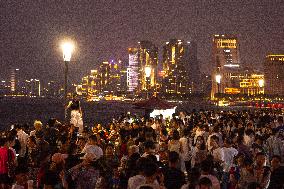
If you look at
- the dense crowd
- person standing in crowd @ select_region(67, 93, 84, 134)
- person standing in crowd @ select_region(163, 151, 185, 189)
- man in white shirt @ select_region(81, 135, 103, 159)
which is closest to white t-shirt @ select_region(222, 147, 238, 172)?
the dense crowd

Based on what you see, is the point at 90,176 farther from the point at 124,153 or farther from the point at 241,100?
the point at 241,100

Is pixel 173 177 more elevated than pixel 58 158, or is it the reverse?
pixel 58 158

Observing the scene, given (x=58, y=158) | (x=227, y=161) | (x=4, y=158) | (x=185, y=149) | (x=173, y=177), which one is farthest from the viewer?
(x=185, y=149)

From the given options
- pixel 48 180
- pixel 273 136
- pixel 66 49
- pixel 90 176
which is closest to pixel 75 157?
pixel 90 176

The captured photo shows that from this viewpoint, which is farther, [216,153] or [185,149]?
[185,149]

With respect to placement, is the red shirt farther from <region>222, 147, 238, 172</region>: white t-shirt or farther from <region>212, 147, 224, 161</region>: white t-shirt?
<region>222, 147, 238, 172</region>: white t-shirt

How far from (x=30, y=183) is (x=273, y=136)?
8.24 meters

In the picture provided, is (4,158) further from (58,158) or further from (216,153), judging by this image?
(216,153)

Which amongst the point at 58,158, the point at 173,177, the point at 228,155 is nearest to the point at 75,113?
the point at 228,155

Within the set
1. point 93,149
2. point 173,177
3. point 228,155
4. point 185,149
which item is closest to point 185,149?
point 185,149

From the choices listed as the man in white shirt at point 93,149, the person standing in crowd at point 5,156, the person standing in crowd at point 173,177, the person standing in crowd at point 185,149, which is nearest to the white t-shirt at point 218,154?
the person standing in crowd at point 185,149

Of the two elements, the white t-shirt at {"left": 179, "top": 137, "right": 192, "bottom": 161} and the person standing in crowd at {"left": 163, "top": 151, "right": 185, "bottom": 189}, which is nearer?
the person standing in crowd at {"left": 163, "top": 151, "right": 185, "bottom": 189}

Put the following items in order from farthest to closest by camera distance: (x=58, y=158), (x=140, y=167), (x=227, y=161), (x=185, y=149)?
1. (x=185, y=149)
2. (x=227, y=161)
3. (x=58, y=158)
4. (x=140, y=167)

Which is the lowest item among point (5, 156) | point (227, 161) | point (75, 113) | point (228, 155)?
point (227, 161)
